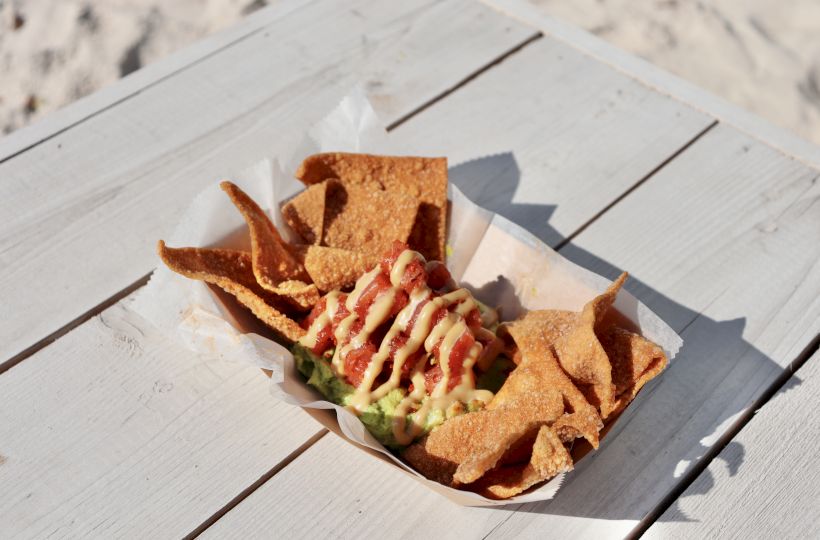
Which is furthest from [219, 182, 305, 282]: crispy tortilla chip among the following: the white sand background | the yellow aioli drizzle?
the white sand background

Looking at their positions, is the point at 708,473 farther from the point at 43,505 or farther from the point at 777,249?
the point at 43,505

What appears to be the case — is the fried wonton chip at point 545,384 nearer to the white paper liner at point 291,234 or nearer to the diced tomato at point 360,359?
the white paper liner at point 291,234

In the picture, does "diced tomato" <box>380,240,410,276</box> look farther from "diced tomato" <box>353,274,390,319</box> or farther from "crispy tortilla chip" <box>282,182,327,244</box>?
"crispy tortilla chip" <box>282,182,327,244</box>

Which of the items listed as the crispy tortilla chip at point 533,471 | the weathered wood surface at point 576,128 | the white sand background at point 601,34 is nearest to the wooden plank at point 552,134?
the weathered wood surface at point 576,128

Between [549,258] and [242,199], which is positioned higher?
[242,199]

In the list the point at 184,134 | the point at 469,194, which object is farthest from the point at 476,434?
the point at 184,134

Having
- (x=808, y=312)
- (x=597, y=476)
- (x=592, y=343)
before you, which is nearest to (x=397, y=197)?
(x=592, y=343)
